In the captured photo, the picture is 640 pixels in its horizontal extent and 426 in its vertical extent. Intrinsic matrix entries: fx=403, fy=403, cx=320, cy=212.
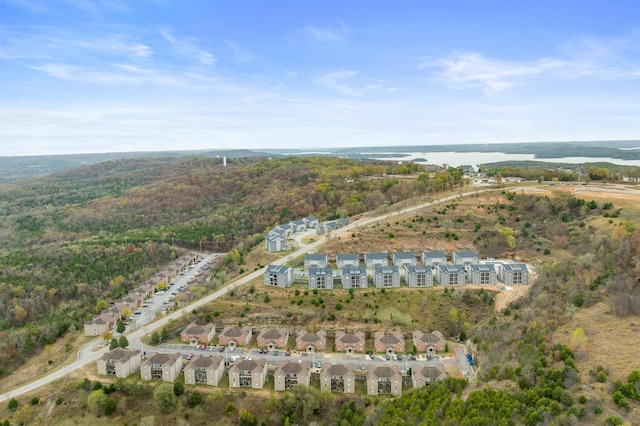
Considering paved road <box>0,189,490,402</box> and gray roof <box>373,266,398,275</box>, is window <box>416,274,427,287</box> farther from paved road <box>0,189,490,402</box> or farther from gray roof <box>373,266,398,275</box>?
Answer: paved road <box>0,189,490,402</box>

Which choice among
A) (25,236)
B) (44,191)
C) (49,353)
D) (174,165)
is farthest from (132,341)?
(174,165)

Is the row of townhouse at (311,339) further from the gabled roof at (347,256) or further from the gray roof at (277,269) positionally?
the gabled roof at (347,256)

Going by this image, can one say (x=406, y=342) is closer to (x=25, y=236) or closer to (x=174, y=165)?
(x=25, y=236)

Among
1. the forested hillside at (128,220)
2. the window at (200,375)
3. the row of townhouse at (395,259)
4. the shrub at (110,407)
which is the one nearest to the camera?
the shrub at (110,407)

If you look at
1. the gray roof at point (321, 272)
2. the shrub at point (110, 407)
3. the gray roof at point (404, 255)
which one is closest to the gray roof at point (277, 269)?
the gray roof at point (321, 272)

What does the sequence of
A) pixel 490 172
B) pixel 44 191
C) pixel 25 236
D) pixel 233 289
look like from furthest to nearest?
1. pixel 44 191
2. pixel 490 172
3. pixel 25 236
4. pixel 233 289
